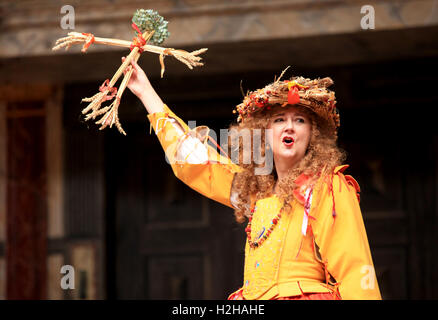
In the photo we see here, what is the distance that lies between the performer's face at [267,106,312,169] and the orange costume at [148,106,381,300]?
97mm

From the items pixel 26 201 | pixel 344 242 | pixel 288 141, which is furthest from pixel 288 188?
pixel 26 201

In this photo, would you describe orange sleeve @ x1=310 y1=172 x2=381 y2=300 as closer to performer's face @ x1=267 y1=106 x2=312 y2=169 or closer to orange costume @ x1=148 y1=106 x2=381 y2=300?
orange costume @ x1=148 y1=106 x2=381 y2=300

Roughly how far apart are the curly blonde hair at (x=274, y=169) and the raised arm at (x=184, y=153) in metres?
0.06

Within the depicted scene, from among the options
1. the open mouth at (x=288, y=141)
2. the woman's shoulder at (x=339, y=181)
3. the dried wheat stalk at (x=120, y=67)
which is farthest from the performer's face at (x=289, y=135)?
the dried wheat stalk at (x=120, y=67)

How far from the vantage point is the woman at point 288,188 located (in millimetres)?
2561

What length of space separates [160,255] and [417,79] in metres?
2.00

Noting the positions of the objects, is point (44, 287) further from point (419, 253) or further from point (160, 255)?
point (419, 253)

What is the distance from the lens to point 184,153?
2.96 metres

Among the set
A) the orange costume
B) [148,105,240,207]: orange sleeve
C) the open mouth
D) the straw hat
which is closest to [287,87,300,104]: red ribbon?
the straw hat

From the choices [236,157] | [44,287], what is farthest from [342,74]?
[44,287]

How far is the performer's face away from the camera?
2770 mm

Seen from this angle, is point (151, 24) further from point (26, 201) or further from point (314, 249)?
point (26, 201)

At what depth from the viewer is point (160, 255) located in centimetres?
521
